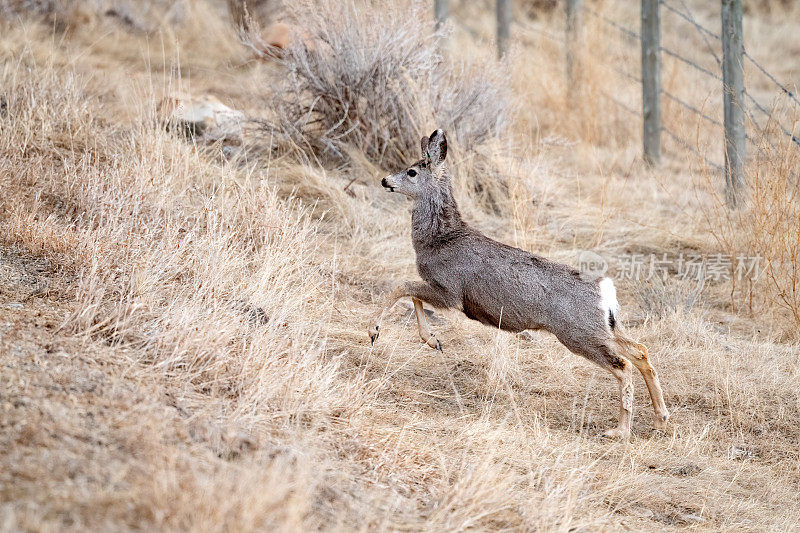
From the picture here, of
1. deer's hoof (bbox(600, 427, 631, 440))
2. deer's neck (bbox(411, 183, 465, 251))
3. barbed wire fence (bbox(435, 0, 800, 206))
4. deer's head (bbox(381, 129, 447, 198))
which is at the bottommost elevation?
deer's hoof (bbox(600, 427, 631, 440))

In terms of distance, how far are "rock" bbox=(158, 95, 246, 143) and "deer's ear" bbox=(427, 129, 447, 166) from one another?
10.1ft

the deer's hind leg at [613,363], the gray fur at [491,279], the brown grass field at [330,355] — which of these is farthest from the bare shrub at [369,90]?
the deer's hind leg at [613,363]

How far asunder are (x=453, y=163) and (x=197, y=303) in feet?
14.8

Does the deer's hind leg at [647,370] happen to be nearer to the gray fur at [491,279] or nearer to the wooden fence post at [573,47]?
the gray fur at [491,279]

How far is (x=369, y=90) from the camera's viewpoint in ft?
28.4

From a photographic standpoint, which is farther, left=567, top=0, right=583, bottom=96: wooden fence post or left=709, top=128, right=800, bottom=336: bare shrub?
left=567, top=0, right=583, bottom=96: wooden fence post

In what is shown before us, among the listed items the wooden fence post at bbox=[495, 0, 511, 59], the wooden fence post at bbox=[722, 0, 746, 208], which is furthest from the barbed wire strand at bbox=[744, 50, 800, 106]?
the wooden fence post at bbox=[495, 0, 511, 59]

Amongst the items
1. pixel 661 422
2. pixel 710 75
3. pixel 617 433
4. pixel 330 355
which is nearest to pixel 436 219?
pixel 330 355

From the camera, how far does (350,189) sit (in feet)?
26.7

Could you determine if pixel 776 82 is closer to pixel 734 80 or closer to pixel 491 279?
pixel 734 80

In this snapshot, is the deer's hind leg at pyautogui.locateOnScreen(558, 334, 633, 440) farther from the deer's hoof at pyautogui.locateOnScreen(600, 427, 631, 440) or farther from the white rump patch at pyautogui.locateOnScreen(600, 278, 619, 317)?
the white rump patch at pyautogui.locateOnScreen(600, 278, 619, 317)

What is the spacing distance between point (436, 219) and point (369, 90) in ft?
11.2

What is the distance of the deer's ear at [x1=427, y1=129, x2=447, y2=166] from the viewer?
19.0 ft

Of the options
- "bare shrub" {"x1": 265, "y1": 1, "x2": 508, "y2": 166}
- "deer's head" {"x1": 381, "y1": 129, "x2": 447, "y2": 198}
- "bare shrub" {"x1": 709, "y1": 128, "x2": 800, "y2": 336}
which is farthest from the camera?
"bare shrub" {"x1": 265, "y1": 1, "x2": 508, "y2": 166}
